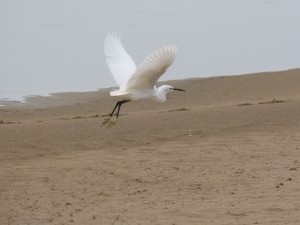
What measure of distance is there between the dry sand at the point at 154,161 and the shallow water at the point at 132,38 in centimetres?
183

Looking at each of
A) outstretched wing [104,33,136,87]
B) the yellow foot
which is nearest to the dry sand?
the yellow foot

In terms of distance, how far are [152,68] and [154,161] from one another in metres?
0.90

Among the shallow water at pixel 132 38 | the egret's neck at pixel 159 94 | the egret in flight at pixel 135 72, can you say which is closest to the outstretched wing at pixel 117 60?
the egret in flight at pixel 135 72

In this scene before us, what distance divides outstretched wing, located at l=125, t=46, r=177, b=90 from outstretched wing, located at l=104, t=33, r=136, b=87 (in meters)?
0.42

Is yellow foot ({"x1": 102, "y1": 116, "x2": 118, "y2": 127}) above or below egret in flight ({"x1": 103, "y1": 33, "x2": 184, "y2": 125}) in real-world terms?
below

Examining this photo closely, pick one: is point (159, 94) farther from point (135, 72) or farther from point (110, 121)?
point (135, 72)

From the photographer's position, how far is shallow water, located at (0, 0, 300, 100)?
1552 centimetres

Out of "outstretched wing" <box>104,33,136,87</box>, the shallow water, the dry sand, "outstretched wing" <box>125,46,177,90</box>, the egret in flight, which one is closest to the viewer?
the dry sand

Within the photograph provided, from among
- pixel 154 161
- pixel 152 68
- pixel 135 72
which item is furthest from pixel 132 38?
pixel 154 161

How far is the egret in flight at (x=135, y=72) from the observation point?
9050 mm

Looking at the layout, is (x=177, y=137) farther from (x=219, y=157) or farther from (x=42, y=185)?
(x=42, y=185)

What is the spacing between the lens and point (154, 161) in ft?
30.8

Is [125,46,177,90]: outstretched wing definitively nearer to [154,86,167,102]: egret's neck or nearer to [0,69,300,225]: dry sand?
[154,86,167,102]: egret's neck

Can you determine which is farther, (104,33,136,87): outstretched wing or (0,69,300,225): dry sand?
(104,33,136,87): outstretched wing
